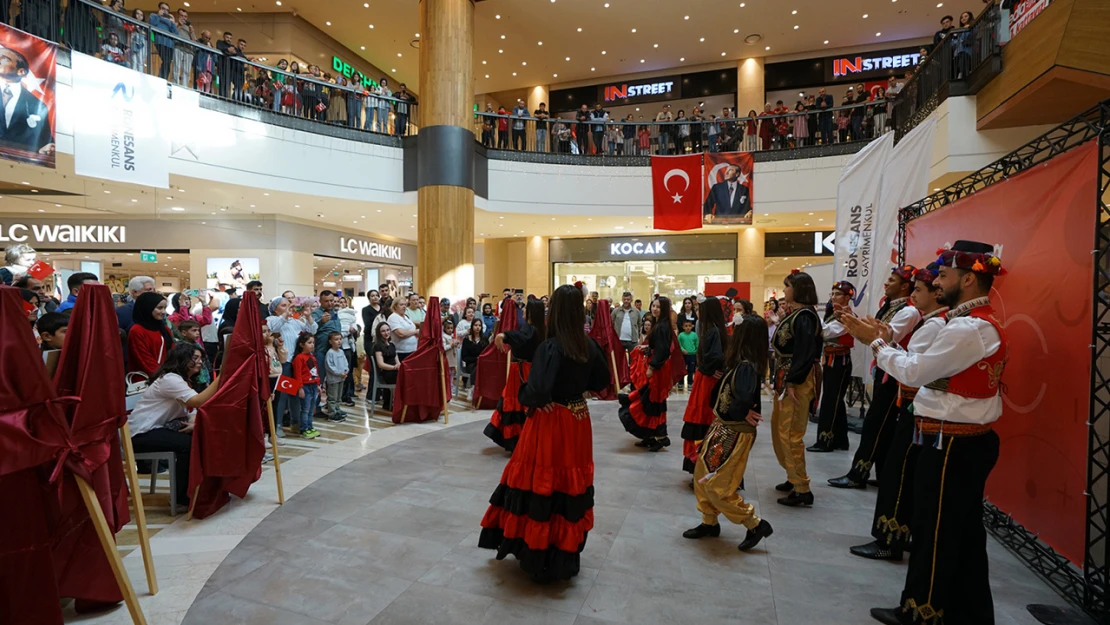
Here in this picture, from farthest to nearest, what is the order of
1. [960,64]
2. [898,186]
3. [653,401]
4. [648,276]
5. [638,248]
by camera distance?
[648,276], [638,248], [960,64], [653,401], [898,186]

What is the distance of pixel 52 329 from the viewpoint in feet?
10.6

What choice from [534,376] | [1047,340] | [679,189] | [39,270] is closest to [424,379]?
[39,270]

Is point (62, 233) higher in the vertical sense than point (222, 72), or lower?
lower

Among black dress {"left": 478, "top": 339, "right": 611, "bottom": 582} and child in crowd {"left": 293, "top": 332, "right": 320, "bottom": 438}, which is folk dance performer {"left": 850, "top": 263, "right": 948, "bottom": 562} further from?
child in crowd {"left": 293, "top": 332, "right": 320, "bottom": 438}

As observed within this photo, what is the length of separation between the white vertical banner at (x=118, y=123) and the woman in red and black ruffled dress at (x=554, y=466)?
9.47 meters

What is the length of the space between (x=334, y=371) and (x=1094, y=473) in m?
7.39

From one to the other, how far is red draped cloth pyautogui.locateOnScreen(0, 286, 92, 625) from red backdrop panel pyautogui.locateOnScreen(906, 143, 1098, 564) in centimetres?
453

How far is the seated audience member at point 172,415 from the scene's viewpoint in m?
3.94

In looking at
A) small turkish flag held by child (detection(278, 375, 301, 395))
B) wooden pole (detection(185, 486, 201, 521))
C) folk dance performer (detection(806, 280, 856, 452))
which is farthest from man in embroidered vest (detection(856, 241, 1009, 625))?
small turkish flag held by child (detection(278, 375, 301, 395))

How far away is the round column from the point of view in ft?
42.7

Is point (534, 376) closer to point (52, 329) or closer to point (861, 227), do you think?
point (52, 329)

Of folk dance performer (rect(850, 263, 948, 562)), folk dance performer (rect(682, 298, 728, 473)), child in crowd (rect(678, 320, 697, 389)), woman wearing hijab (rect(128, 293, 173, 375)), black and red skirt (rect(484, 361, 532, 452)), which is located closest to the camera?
folk dance performer (rect(850, 263, 948, 562))

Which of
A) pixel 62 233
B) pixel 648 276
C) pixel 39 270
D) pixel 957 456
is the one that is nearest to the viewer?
pixel 957 456

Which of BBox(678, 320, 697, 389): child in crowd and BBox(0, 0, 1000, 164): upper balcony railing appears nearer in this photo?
BBox(0, 0, 1000, 164): upper balcony railing
